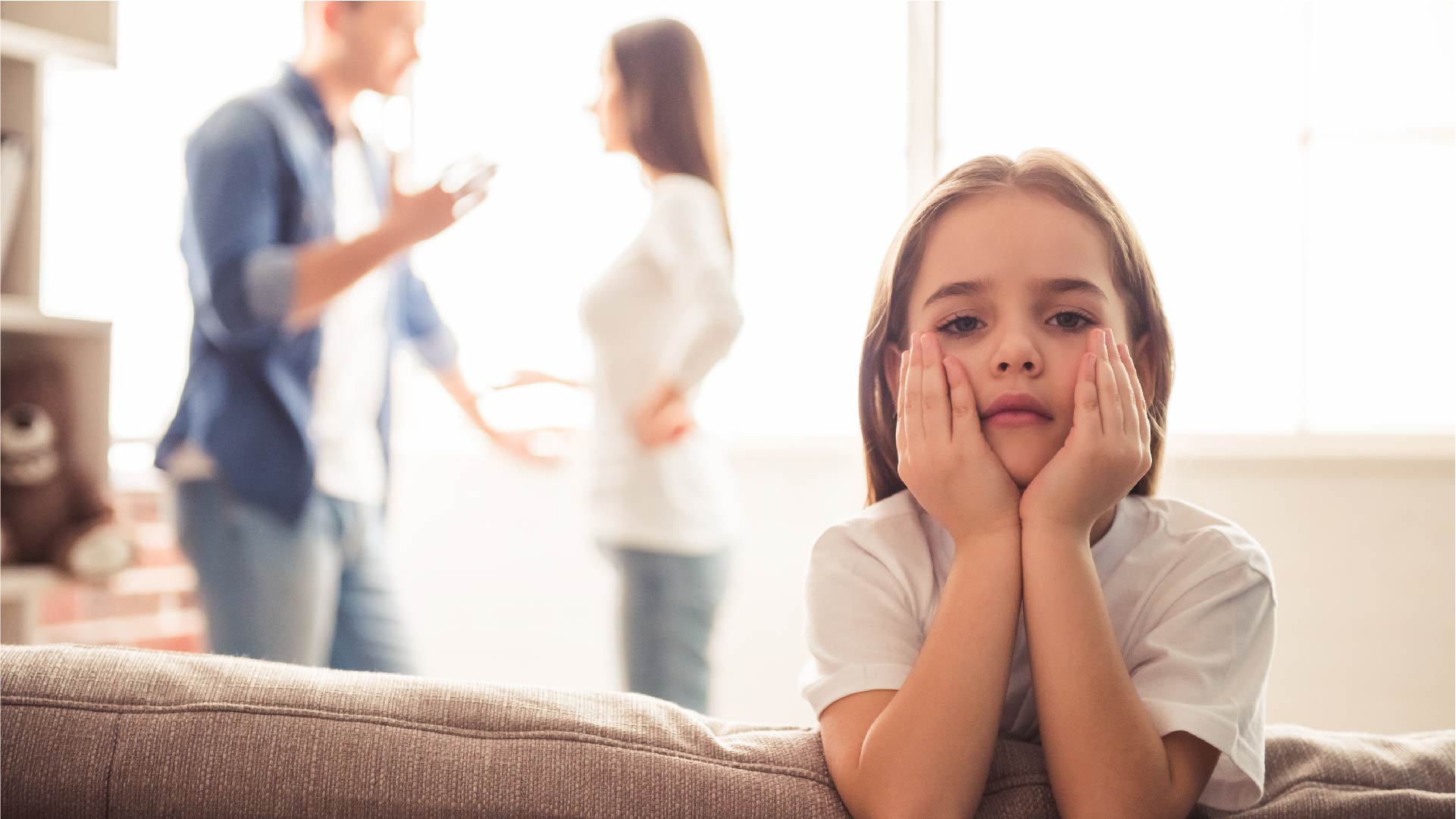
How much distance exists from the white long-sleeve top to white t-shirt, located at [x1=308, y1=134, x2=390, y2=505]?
341mm

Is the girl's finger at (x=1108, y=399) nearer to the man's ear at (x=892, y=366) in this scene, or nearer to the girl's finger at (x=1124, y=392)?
the girl's finger at (x=1124, y=392)

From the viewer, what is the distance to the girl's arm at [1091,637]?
709mm

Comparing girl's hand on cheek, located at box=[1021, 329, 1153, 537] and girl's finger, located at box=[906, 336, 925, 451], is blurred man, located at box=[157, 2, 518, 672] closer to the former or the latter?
girl's finger, located at box=[906, 336, 925, 451]

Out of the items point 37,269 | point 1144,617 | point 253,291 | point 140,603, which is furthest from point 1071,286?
point 140,603

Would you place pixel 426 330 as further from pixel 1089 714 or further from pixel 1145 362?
pixel 1089 714

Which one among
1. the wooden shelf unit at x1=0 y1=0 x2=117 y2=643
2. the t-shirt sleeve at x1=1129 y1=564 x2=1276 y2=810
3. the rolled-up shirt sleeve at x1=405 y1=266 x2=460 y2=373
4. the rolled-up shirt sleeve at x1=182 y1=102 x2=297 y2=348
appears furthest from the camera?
the rolled-up shirt sleeve at x1=405 y1=266 x2=460 y2=373

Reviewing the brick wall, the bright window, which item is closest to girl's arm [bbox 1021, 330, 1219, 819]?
the bright window

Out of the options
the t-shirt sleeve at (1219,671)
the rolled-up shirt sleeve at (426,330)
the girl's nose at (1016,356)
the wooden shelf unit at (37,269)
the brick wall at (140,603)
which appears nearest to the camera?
the t-shirt sleeve at (1219,671)

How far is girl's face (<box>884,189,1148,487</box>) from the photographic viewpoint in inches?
33.7

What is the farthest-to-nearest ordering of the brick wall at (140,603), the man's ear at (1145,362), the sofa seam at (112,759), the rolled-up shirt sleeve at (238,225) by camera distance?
the brick wall at (140,603)
the rolled-up shirt sleeve at (238,225)
the man's ear at (1145,362)
the sofa seam at (112,759)

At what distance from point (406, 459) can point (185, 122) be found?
106 centimetres

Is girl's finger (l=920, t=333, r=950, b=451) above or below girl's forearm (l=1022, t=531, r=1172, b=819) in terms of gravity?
above

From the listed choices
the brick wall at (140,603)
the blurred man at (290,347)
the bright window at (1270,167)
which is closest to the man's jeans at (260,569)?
the blurred man at (290,347)

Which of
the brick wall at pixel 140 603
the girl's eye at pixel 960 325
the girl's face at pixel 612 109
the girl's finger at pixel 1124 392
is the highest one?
the girl's face at pixel 612 109
